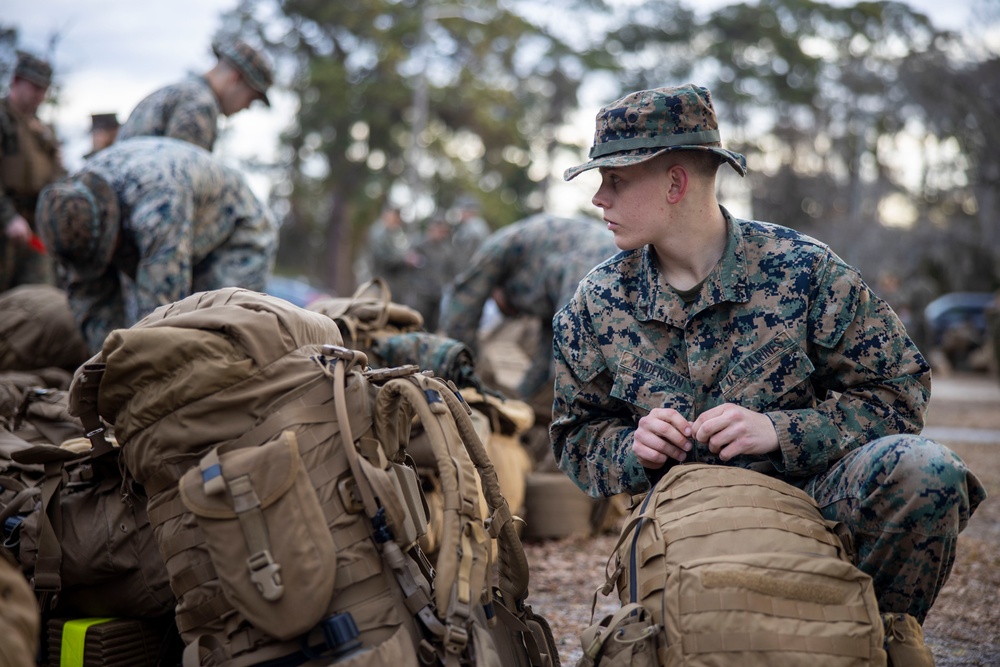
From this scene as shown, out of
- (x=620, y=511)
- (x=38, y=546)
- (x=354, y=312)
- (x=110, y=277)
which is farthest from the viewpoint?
(x=620, y=511)

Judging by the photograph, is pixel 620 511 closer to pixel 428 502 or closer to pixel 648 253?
pixel 428 502

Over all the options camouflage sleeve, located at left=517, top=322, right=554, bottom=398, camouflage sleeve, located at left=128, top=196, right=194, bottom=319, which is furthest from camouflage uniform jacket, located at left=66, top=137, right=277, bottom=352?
camouflage sleeve, located at left=517, top=322, right=554, bottom=398

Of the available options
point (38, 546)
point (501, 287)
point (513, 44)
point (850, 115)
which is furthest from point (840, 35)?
point (38, 546)

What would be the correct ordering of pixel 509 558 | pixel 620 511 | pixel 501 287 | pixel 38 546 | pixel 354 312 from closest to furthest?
pixel 509 558 → pixel 38 546 → pixel 354 312 → pixel 620 511 → pixel 501 287

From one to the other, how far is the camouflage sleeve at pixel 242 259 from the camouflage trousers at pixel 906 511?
343cm

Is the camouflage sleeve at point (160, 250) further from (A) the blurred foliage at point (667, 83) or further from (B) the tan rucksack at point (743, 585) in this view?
(A) the blurred foliage at point (667, 83)

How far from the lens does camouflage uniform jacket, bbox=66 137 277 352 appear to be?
448cm

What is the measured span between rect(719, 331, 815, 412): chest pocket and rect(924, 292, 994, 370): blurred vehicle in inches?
784

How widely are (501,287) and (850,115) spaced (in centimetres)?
2872

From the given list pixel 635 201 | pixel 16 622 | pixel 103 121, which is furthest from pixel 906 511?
pixel 103 121

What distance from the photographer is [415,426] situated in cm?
393

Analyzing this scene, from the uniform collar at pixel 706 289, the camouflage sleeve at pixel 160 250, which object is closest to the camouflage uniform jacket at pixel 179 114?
the camouflage sleeve at pixel 160 250

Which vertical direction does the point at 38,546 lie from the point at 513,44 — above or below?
below

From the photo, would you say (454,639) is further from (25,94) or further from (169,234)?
(25,94)
